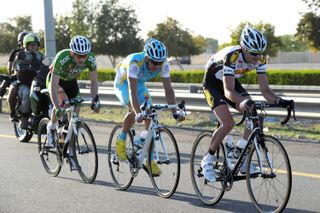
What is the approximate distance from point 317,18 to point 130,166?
33.2m

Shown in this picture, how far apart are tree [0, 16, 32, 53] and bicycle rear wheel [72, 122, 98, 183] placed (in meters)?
63.9

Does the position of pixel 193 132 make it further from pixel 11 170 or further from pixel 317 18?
pixel 317 18

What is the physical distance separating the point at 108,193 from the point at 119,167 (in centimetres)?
48

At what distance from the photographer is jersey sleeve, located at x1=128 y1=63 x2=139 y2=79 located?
634 centimetres

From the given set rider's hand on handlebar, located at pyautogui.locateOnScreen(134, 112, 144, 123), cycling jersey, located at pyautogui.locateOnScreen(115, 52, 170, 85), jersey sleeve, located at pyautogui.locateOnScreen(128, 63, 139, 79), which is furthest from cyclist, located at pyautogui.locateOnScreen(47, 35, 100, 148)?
rider's hand on handlebar, located at pyautogui.locateOnScreen(134, 112, 144, 123)

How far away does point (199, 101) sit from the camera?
1188cm

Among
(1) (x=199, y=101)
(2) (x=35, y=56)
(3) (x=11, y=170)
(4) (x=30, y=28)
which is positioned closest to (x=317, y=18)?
(1) (x=199, y=101)

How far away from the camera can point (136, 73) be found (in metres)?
6.37

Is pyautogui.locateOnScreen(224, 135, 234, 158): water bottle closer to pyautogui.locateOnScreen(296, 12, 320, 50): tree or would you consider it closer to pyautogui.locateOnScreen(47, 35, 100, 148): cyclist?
pyautogui.locateOnScreen(47, 35, 100, 148): cyclist

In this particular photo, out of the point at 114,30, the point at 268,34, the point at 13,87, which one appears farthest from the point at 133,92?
the point at 268,34

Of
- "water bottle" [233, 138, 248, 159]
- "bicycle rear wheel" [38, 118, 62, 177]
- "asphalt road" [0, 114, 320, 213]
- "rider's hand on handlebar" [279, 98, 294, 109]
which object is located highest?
"rider's hand on handlebar" [279, 98, 294, 109]

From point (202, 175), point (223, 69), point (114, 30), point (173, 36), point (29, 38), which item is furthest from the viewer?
point (173, 36)

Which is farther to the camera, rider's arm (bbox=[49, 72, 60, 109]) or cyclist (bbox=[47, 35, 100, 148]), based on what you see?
rider's arm (bbox=[49, 72, 60, 109])

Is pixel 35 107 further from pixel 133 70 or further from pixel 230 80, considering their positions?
pixel 230 80
